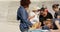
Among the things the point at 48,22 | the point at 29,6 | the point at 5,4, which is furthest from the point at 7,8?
the point at 48,22

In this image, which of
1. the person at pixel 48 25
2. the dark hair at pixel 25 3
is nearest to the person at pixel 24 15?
the dark hair at pixel 25 3

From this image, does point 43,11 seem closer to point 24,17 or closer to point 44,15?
point 44,15

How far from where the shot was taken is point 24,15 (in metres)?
0.87

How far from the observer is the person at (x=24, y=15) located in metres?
0.86

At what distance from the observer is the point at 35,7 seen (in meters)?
0.87

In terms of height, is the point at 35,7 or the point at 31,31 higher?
the point at 35,7

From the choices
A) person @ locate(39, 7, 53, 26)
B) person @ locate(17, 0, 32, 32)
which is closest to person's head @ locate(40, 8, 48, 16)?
person @ locate(39, 7, 53, 26)

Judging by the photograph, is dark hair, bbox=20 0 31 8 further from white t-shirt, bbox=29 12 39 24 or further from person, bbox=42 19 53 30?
person, bbox=42 19 53 30

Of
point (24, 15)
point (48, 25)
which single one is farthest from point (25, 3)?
point (48, 25)

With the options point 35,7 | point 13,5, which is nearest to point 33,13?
point 35,7

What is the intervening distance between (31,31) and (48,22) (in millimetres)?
139

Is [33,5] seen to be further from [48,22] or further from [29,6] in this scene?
[48,22]

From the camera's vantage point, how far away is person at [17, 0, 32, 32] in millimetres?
860

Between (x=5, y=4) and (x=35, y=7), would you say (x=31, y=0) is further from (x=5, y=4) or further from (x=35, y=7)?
(x=5, y=4)
